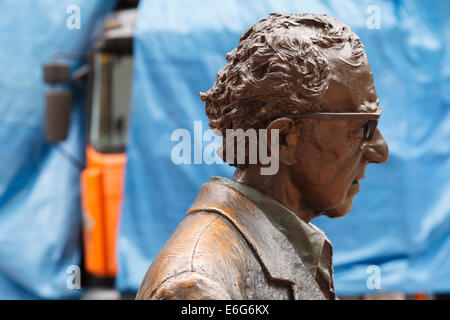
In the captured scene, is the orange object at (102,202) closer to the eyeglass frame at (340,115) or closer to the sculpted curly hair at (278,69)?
the sculpted curly hair at (278,69)

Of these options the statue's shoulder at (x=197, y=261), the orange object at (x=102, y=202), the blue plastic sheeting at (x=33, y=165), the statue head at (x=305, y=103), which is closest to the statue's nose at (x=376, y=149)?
the statue head at (x=305, y=103)

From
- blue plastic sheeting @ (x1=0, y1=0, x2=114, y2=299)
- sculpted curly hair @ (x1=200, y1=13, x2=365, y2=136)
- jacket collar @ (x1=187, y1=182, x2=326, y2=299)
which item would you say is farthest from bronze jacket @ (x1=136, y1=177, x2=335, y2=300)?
blue plastic sheeting @ (x1=0, y1=0, x2=114, y2=299)

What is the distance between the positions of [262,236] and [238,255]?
0.58ft

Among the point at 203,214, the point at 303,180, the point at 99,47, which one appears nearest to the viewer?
the point at 203,214

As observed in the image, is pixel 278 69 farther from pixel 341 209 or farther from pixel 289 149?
pixel 341 209

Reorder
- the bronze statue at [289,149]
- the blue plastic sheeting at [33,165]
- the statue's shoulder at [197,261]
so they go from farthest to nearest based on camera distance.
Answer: the blue plastic sheeting at [33,165] < the bronze statue at [289,149] < the statue's shoulder at [197,261]

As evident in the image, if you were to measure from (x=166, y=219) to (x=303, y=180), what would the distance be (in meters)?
3.19

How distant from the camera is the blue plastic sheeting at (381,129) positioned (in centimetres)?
553

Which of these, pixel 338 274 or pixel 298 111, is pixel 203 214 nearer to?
pixel 298 111

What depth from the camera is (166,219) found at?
18.5ft

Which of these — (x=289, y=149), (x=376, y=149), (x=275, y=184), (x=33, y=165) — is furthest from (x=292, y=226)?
(x=33, y=165)

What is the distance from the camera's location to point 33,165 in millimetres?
6945

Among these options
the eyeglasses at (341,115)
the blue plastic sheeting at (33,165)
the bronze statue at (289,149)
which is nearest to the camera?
the bronze statue at (289,149)
